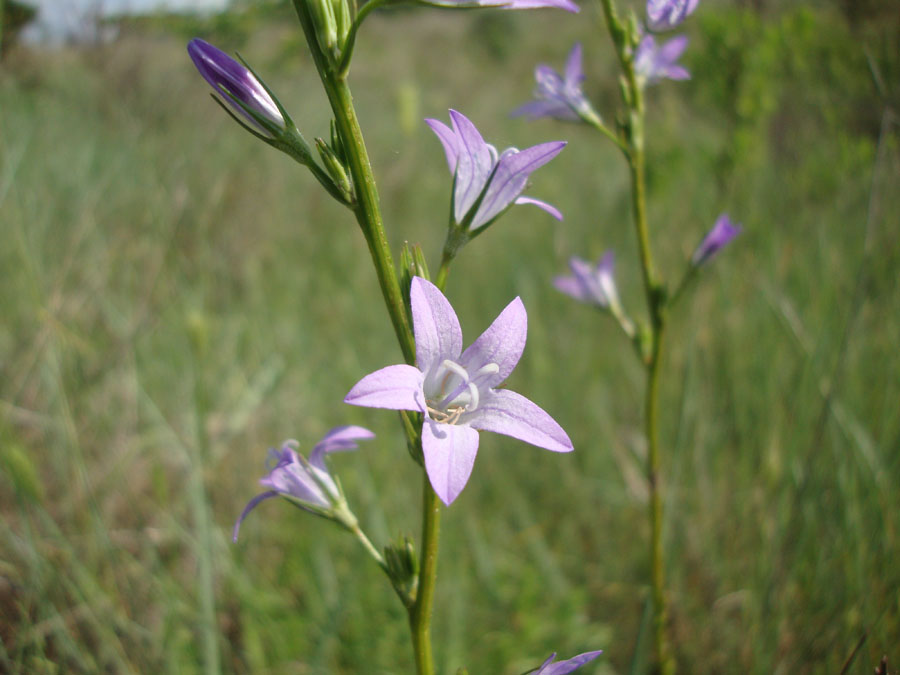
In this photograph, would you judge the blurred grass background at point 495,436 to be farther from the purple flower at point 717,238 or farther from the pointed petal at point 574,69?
the pointed petal at point 574,69

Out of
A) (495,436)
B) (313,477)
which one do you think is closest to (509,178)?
(313,477)

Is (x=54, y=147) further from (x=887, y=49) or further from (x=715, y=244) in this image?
(x=887, y=49)

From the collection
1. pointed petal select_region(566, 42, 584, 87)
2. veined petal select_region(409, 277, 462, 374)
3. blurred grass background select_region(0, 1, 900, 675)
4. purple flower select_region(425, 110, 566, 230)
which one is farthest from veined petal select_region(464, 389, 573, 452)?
pointed petal select_region(566, 42, 584, 87)

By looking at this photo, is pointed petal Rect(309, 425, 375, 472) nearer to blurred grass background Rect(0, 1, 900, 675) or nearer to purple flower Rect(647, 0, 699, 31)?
blurred grass background Rect(0, 1, 900, 675)

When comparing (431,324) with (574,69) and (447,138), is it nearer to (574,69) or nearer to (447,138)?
(447,138)

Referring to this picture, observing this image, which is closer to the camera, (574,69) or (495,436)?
(574,69)

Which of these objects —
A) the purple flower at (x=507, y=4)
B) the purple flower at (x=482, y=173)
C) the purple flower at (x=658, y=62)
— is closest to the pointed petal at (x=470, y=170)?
the purple flower at (x=482, y=173)

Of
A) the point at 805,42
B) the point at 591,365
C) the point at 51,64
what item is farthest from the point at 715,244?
the point at 51,64
